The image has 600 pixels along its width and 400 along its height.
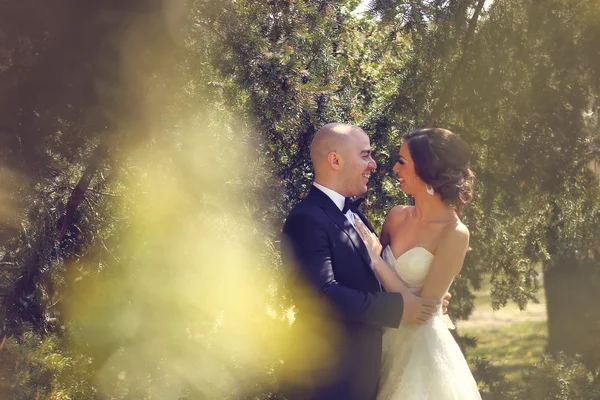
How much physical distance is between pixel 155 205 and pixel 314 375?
6.35ft

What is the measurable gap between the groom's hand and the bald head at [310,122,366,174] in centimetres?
84

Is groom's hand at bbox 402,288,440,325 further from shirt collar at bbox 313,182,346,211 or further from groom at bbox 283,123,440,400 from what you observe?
shirt collar at bbox 313,182,346,211

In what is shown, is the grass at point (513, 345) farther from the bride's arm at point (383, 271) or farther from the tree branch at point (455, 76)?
the bride's arm at point (383, 271)

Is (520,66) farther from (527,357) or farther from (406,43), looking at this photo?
(527,357)

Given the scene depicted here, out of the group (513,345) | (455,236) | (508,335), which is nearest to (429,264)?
(455,236)

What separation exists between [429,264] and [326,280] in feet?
2.36

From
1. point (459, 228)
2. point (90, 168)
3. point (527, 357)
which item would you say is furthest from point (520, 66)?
point (527, 357)

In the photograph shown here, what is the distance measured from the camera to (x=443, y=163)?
385 centimetres

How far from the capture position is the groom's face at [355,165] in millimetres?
3729

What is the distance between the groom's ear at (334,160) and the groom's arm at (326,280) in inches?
13.2

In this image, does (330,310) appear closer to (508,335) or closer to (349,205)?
(349,205)

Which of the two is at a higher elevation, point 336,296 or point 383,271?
point 383,271

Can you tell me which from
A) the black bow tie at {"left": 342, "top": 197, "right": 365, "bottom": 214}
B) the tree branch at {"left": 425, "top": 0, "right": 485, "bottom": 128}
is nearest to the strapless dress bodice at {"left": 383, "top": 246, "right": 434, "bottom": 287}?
the black bow tie at {"left": 342, "top": 197, "right": 365, "bottom": 214}

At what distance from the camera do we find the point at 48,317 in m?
4.74
